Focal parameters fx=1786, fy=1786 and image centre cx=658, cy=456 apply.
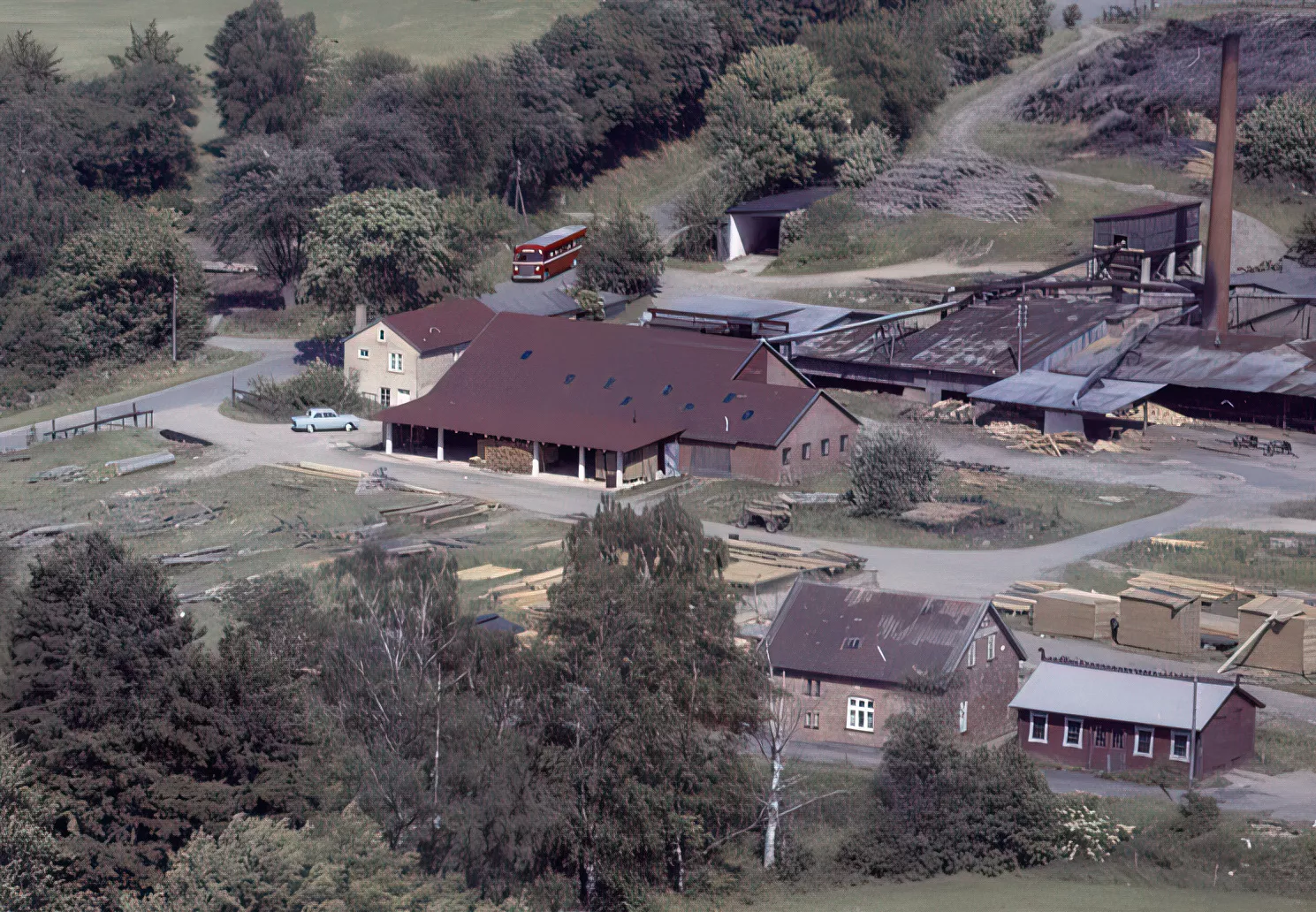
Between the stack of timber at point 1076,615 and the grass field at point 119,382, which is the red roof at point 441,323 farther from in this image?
the stack of timber at point 1076,615

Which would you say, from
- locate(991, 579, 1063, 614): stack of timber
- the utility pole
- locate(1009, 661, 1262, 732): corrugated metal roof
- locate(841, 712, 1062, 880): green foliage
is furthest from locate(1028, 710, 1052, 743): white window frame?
the utility pole

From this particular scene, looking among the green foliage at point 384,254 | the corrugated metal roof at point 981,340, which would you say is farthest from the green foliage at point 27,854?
the green foliage at point 384,254

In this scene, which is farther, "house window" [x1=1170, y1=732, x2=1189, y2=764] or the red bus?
the red bus

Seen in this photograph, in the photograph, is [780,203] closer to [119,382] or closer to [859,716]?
[119,382]

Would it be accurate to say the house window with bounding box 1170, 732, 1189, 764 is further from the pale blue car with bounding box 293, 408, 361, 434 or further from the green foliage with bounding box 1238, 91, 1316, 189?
the green foliage with bounding box 1238, 91, 1316, 189

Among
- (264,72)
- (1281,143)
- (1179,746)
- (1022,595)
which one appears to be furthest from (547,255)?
(1179,746)

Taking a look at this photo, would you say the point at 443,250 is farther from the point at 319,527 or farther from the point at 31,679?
the point at 31,679

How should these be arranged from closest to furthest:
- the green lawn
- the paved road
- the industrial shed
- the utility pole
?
1. the green lawn
2. the industrial shed
3. the paved road
4. the utility pole

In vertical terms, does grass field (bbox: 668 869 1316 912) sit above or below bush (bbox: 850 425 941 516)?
below
